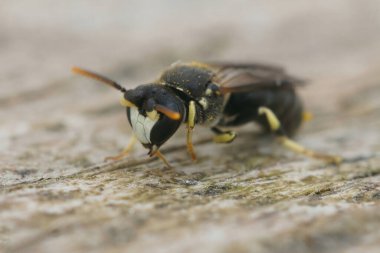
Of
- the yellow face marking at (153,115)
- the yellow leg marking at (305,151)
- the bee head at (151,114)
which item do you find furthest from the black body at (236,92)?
the yellow face marking at (153,115)

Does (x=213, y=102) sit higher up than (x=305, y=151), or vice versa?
(x=213, y=102)

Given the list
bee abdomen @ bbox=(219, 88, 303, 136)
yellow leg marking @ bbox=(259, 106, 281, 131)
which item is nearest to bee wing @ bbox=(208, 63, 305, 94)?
bee abdomen @ bbox=(219, 88, 303, 136)

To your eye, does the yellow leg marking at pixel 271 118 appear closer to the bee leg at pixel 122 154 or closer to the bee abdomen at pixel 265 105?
the bee abdomen at pixel 265 105

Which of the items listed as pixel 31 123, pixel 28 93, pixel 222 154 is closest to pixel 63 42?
pixel 28 93

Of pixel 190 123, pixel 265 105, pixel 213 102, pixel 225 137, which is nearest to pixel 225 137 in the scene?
pixel 225 137

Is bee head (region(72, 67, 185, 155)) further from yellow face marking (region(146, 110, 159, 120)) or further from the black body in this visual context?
the black body

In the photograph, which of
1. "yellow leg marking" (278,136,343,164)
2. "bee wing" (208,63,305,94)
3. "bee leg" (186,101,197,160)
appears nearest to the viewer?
"bee leg" (186,101,197,160)

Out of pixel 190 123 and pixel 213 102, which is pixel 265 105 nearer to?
pixel 213 102
